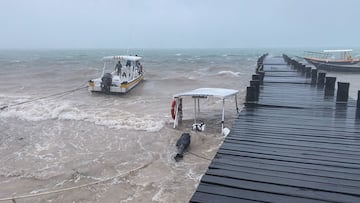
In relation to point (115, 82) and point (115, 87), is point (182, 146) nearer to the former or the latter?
point (115, 87)

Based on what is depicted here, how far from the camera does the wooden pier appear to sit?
341cm

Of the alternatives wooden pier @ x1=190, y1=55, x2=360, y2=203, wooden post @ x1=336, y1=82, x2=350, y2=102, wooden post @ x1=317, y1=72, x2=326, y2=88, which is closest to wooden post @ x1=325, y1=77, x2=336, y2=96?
wooden post @ x1=336, y1=82, x2=350, y2=102

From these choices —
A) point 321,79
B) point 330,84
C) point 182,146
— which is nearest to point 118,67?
point 321,79

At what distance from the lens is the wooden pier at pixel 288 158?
341 centimetres

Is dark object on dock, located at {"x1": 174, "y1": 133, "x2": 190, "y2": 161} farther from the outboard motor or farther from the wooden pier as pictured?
the outboard motor

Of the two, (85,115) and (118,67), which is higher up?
(118,67)

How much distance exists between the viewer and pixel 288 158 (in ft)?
14.5

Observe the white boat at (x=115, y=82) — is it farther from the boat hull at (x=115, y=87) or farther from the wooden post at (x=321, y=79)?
the wooden post at (x=321, y=79)

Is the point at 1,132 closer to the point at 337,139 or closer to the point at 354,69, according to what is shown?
the point at 337,139

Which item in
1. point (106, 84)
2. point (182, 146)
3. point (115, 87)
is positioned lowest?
point (182, 146)

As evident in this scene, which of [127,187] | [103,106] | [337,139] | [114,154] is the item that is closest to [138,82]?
[103,106]

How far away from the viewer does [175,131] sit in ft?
38.8

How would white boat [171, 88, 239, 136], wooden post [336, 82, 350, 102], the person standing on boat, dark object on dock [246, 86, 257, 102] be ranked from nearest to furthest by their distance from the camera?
dark object on dock [246, 86, 257, 102] → wooden post [336, 82, 350, 102] → white boat [171, 88, 239, 136] → the person standing on boat

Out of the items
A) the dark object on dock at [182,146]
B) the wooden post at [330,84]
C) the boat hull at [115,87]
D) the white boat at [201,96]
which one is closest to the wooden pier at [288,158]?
the wooden post at [330,84]
